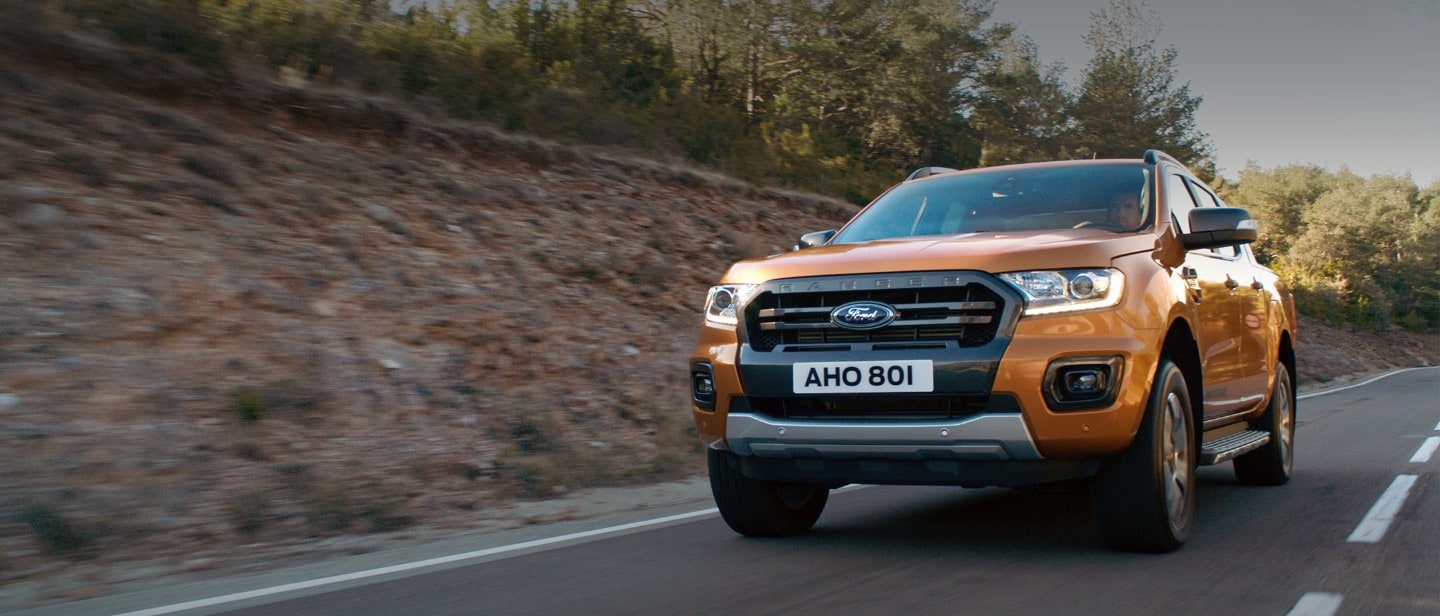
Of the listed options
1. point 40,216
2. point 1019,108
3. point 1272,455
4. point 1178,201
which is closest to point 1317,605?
point 1178,201

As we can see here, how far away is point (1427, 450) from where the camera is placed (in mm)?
9734

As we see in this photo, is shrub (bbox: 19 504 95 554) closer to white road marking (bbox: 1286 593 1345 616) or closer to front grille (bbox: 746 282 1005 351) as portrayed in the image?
front grille (bbox: 746 282 1005 351)

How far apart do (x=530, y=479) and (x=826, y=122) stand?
2230cm

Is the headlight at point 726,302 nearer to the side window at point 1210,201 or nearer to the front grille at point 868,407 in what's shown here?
the front grille at point 868,407

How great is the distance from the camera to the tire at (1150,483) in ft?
16.0

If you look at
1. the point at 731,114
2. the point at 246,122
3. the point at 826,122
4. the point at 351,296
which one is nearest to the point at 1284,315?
the point at 351,296

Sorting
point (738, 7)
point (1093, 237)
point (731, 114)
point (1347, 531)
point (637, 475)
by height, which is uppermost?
point (738, 7)

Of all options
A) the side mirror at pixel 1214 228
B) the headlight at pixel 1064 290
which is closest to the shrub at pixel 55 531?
the headlight at pixel 1064 290

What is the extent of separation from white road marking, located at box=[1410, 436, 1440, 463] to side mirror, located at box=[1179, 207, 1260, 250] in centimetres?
428

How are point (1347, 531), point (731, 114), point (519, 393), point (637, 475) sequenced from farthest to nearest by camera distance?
point (731, 114) < point (519, 393) < point (637, 475) < point (1347, 531)

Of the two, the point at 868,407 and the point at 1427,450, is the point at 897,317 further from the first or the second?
the point at 1427,450

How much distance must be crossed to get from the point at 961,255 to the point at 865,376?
62 centimetres

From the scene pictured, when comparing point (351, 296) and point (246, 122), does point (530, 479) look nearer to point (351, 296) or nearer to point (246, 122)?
point (351, 296)

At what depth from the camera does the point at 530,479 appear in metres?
8.26
